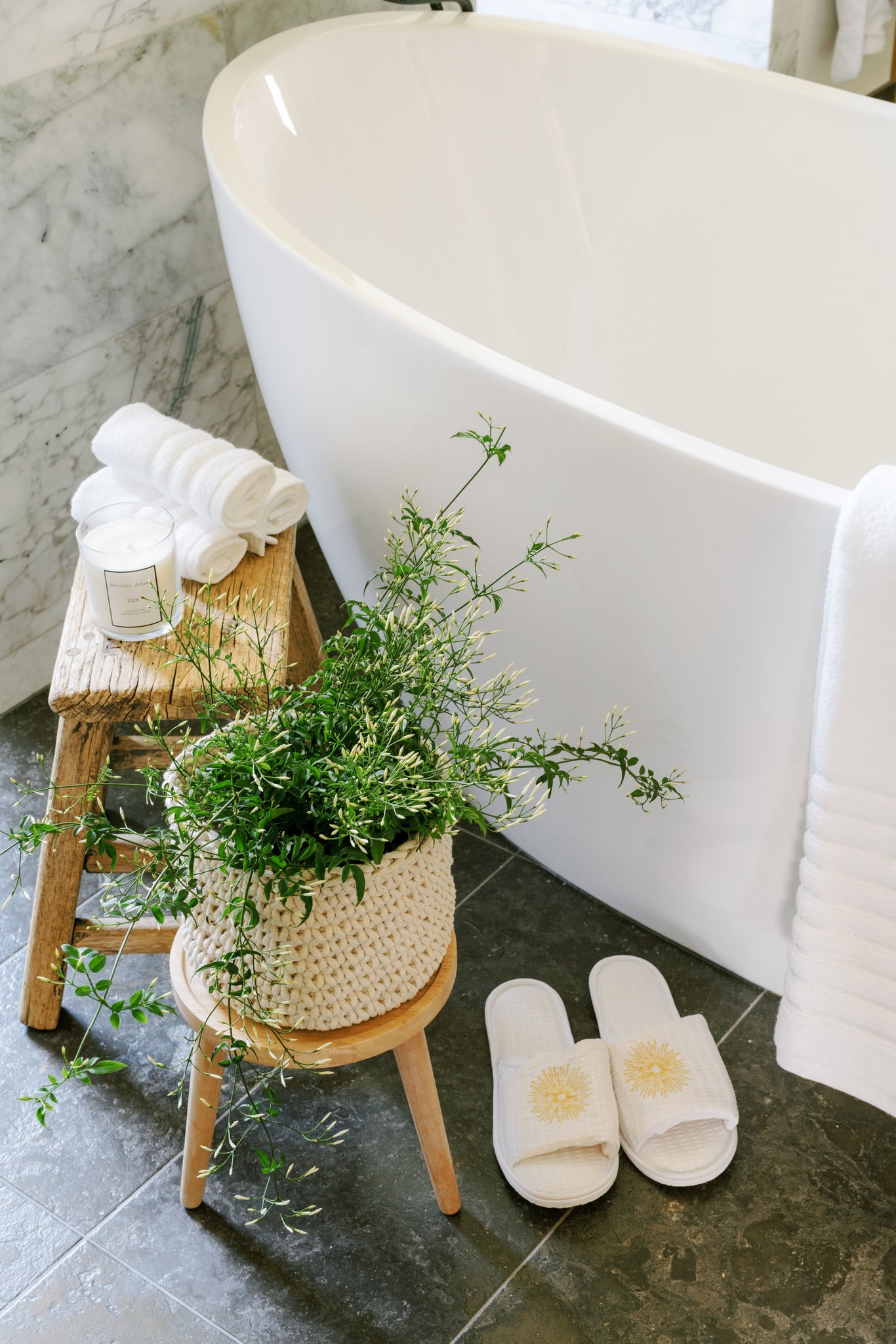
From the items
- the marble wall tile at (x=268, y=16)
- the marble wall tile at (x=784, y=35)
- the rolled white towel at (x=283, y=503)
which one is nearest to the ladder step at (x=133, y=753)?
the rolled white towel at (x=283, y=503)

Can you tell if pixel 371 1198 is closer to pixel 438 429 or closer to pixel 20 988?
pixel 20 988

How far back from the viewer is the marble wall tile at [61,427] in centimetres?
167

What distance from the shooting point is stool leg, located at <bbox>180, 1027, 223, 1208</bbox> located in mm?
1045

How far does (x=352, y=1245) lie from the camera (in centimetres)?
117

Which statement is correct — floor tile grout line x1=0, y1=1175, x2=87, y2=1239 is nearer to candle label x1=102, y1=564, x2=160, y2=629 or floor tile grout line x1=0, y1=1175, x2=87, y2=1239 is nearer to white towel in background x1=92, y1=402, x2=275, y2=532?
candle label x1=102, y1=564, x2=160, y2=629

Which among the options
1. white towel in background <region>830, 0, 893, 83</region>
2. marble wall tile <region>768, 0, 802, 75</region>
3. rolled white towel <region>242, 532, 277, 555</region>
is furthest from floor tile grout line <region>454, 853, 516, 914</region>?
white towel in background <region>830, 0, 893, 83</region>

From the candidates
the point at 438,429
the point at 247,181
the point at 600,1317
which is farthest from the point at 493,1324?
the point at 247,181

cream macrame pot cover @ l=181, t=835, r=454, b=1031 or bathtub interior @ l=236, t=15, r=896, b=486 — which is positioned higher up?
bathtub interior @ l=236, t=15, r=896, b=486

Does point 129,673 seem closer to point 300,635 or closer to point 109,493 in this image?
point 109,493

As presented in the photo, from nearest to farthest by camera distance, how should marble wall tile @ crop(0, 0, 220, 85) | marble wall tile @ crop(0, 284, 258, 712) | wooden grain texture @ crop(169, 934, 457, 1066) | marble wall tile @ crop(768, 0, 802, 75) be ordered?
wooden grain texture @ crop(169, 934, 457, 1066), marble wall tile @ crop(0, 0, 220, 85), marble wall tile @ crop(0, 284, 258, 712), marble wall tile @ crop(768, 0, 802, 75)

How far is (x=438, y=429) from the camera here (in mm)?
1188

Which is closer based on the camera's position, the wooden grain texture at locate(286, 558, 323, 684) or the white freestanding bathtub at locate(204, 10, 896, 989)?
the white freestanding bathtub at locate(204, 10, 896, 989)

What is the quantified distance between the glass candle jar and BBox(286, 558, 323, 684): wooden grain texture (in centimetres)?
27

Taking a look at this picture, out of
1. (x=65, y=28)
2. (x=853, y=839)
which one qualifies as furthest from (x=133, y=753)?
(x=65, y=28)
